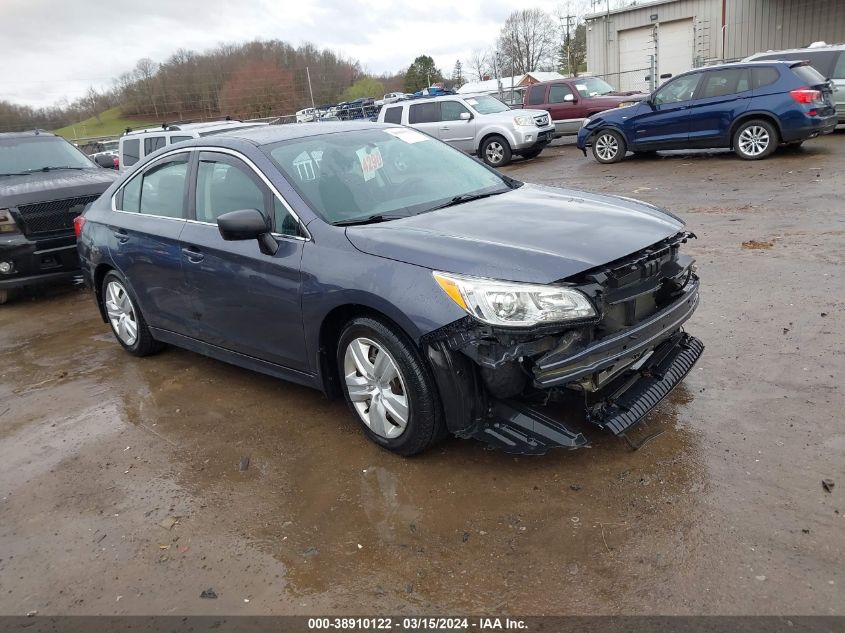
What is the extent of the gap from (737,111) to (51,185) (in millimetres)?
10764

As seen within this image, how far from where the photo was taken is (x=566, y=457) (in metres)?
3.50

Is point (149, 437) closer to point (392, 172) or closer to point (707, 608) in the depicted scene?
point (392, 172)

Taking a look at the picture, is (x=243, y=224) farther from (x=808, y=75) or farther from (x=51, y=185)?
(x=808, y=75)

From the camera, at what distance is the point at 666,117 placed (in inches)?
513

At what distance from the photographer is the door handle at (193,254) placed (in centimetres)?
442

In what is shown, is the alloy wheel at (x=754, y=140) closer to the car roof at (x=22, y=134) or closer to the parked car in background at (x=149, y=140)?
the parked car in background at (x=149, y=140)

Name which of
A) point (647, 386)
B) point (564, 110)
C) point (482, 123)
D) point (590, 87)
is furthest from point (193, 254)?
point (590, 87)

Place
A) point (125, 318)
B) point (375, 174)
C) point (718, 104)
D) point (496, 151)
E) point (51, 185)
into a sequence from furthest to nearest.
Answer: point (496, 151) → point (718, 104) → point (51, 185) → point (125, 318) → point (375, 174)

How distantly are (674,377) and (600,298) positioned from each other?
772 millimetres

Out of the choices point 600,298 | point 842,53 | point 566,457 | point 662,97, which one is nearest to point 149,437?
point 566,457

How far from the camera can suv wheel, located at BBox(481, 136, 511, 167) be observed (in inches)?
631

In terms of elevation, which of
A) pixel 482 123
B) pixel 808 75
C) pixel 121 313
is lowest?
pixel 121 313

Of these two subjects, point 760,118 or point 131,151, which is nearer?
point 760,118

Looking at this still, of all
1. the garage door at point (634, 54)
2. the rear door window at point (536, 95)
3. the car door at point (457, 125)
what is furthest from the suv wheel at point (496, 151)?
the garage door at point (634, 54)
